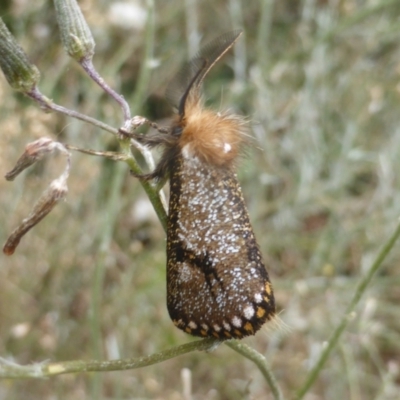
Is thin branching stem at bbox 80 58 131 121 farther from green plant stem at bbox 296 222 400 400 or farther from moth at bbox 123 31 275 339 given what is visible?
green plant stem at bbox 296 222 400 400

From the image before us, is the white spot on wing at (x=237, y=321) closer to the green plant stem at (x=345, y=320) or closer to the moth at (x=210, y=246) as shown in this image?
the moth at (x=210, y=246)

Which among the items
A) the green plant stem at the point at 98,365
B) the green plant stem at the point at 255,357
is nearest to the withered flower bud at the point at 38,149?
the green plant stem at the point at 98,365

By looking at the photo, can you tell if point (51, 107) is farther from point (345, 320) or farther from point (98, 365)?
point (345, 320)

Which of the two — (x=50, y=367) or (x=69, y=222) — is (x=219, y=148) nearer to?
(x=50, y=367)

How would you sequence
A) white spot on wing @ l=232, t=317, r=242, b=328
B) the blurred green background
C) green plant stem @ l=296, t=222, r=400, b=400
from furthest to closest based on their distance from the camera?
the blurred green background, green plant stem @ l=296, t=222, r=400, b=400, white spot on wing @ l=232, t=317, r=242, b=328

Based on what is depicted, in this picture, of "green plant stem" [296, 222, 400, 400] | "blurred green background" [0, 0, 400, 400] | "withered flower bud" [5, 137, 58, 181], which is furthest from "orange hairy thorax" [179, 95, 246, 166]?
"blurred green background" [0, 0, 400, 400]

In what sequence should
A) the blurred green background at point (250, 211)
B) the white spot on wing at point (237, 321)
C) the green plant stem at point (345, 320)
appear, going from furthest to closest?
1. the blurred green background at point (250, 211)
2. the green plant stem at point (345, 320)
3. the white spot on wing at point (237, 321)

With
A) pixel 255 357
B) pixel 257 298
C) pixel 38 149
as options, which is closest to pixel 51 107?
pixel 38 149
